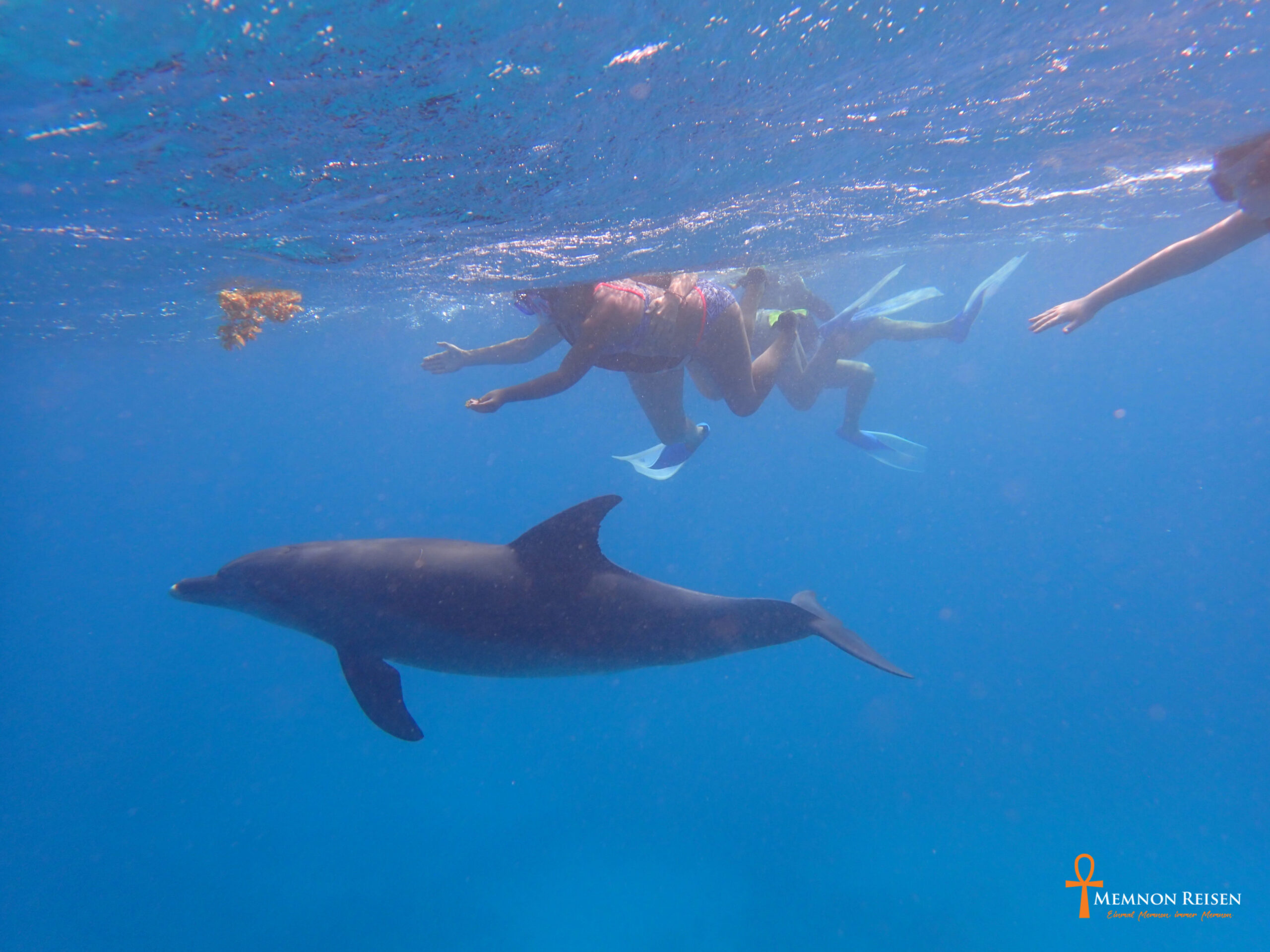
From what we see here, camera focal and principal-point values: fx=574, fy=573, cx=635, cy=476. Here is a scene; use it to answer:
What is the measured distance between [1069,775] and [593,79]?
21.5 m

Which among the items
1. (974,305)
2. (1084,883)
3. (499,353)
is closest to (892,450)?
(974,305)

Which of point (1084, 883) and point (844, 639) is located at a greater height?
point (844, 639)

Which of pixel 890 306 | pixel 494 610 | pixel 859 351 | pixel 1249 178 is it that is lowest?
pixel 859 351

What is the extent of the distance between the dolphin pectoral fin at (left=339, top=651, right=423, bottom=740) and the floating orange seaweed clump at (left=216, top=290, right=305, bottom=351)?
511 centimetres

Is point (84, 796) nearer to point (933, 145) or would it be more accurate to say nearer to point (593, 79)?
point (593, 79)

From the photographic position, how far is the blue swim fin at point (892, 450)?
11.7 metres

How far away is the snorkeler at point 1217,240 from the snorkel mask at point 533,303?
15.7 ft

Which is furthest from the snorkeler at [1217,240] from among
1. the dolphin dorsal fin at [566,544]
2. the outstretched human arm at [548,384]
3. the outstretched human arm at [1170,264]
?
the dolphin dorsal fin at [566,544]

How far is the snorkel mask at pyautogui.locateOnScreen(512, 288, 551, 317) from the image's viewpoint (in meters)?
6.54

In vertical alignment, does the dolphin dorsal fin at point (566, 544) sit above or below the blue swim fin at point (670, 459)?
above

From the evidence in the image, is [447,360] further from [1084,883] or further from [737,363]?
[1084,883]

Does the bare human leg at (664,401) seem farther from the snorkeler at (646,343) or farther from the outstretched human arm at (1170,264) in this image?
the outstretched human arm at (1170,264)

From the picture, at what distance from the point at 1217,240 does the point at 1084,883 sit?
624 inches

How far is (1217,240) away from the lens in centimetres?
448
